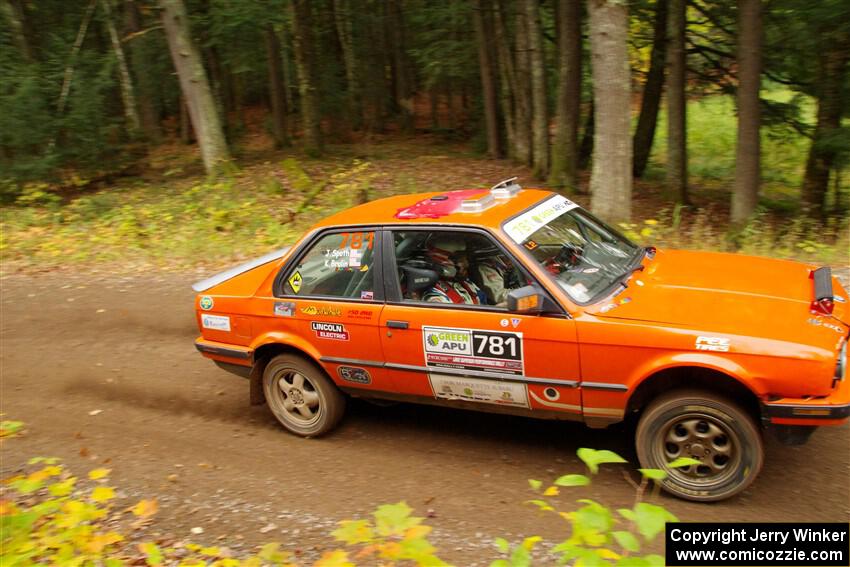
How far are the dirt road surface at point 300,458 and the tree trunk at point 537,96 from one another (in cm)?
1063

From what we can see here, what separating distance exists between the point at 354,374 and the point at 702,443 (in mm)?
2458

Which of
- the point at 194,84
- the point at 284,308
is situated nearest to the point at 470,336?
the point at 284,308

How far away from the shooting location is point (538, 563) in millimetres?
3627

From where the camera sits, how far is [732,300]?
4.18 m

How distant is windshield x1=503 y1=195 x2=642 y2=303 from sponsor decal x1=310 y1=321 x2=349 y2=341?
1.44 metres

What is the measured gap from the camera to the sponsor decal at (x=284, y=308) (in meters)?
5.23

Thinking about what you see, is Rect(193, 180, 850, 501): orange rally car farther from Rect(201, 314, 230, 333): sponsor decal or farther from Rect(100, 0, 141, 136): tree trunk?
Rect(100, 0, 141, 136): tree trunk

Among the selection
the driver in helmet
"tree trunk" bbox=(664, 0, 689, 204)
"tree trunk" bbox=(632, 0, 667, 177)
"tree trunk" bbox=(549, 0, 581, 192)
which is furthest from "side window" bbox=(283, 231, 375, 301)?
"tree trunk" bbox=(632, 0, 667, 177)

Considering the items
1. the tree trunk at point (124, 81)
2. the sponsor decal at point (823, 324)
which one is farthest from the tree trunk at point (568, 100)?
the tree trunk at point (124, 81)

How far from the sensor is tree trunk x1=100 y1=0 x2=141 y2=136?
775 inches

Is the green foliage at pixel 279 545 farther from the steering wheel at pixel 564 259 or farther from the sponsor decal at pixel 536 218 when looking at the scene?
the sponsor decal at pixel 536 218

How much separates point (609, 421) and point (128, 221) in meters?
12.4

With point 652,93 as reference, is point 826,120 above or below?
below

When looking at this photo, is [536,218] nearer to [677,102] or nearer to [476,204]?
[476,204]
